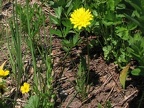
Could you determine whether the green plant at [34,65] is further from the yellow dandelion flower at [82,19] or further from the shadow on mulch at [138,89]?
the shadow on mulch at [138,89]

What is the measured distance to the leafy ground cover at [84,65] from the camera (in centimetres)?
192

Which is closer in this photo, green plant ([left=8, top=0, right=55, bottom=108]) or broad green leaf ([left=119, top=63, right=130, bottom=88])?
green plant ([left=8, top=0, right=55, bottom=108])

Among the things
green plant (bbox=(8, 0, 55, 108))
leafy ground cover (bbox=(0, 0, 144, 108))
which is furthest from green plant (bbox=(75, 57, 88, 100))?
green plant (bbox=(8, 0, 55, 108))

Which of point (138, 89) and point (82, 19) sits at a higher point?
point (82, 19)

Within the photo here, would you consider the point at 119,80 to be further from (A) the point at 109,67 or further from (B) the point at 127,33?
(B) the point at 127,33

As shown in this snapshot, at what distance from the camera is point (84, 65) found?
2076mm

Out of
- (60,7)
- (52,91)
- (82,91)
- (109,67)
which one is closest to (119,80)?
(109,67)

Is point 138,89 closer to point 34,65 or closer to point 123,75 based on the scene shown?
point 123,75

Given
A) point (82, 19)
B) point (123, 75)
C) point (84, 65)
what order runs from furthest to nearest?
1. point (84, 65)
2. point (123, 75)
3. point (82, 19)

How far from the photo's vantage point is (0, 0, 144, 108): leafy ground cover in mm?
1915

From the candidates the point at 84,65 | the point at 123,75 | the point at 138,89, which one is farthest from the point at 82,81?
the point at 138,89

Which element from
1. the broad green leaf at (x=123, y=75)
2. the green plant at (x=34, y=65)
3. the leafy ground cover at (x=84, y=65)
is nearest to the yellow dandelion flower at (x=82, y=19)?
the leafy ground cover at (x=84, y=65)

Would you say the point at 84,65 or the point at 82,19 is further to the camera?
the point at 84,65

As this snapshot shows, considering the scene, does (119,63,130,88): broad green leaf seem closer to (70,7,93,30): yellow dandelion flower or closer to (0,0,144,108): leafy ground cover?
(0,0,144,108): leafy ground cover
